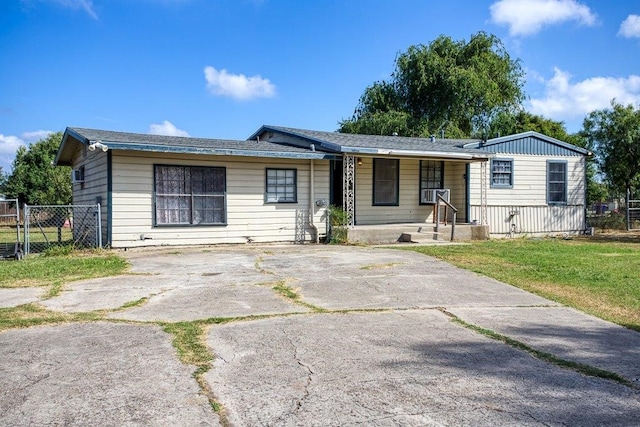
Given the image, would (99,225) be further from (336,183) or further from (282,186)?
(336,183)

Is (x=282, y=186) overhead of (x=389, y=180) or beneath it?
beneath

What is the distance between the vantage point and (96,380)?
3680mm

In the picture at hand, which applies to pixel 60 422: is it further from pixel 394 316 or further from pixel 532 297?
pixel 532 297

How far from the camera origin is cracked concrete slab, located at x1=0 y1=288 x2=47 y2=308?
6418mm

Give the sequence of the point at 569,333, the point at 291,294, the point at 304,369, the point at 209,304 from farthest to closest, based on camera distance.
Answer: the point at 291,294
the point at 209,304
the point at 569,333
the point at 304,369

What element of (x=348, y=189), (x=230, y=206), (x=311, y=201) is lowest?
(x=230, y=206)

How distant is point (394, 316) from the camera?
5824 millimetres

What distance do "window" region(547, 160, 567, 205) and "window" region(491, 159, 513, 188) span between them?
1.59 m

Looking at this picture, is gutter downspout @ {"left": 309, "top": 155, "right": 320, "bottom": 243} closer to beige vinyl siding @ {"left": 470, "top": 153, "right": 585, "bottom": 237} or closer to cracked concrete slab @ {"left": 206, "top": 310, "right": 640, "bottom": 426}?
beige vinyl siding @ {"left": 470, "top": 153, "right": 585, "bottom": 237}

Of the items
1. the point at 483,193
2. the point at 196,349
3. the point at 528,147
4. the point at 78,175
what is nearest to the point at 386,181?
the point at 483,193

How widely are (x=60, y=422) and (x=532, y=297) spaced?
6086 millimetres

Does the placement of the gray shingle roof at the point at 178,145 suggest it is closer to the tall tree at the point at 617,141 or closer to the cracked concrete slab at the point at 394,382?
the cracked concrete slab at the point at 394,382

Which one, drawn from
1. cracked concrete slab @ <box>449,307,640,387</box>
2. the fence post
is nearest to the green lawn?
cracked concrete slab @ <box>449,307,640,387</box>

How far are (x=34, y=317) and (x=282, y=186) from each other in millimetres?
9220
